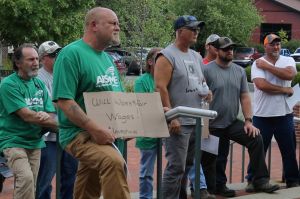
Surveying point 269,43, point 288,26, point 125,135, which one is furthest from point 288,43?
point 125,135

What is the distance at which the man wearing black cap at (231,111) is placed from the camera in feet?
22.4

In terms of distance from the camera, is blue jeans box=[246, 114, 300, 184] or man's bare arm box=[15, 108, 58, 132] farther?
blue jeans box=[246, 114, 300, 184]

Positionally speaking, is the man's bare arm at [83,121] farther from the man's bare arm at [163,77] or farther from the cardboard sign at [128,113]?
the man's bare arm at [163,77]

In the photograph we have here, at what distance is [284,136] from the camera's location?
7508 mm

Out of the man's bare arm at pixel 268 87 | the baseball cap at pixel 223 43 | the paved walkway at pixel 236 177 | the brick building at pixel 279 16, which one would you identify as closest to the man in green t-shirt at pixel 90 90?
the paved walkway at pixel 236 177

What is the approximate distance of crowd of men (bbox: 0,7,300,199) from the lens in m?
4.45

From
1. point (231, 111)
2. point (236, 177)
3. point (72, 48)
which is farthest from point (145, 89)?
point (236, 177)

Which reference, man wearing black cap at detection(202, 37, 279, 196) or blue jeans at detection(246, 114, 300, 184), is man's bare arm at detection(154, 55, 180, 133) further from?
blue jeans at detection(246, 114, 300, 184)

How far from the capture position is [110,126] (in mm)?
4555

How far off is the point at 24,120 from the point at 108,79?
1.13 m

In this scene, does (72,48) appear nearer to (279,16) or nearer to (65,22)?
(65,22)

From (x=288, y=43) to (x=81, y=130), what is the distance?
144 feet

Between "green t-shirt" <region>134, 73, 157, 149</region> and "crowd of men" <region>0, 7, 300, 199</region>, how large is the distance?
0.03 ft

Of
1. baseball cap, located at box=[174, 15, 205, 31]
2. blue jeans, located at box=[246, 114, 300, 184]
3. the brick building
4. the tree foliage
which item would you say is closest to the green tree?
the tree foliage
